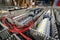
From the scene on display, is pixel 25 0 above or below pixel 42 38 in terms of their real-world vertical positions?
below

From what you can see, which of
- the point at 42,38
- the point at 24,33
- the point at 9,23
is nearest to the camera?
the point at 42,38

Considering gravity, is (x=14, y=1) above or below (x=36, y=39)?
below

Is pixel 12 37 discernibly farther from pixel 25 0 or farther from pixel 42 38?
pixel 25 0

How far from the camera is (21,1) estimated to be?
12.3 feet

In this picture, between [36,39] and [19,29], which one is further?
[19,29]

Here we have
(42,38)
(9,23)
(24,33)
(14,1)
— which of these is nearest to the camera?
(42,38)

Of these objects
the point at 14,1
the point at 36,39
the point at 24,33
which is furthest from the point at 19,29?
the point at 14,1

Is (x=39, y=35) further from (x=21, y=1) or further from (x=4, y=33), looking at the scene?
(x=21, y=1)

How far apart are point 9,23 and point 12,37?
28 centimetres

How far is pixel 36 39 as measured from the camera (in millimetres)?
764

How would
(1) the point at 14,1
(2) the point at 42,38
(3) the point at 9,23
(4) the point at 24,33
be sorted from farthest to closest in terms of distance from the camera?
(1) the point at 14,1 < (3) the point at 9,23 < (4) the point at 24,33 < (2) the point at 42,38

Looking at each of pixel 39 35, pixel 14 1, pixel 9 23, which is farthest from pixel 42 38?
pixel 14 1

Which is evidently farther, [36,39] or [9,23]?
[9,23]

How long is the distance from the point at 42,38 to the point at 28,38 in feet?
0.29
